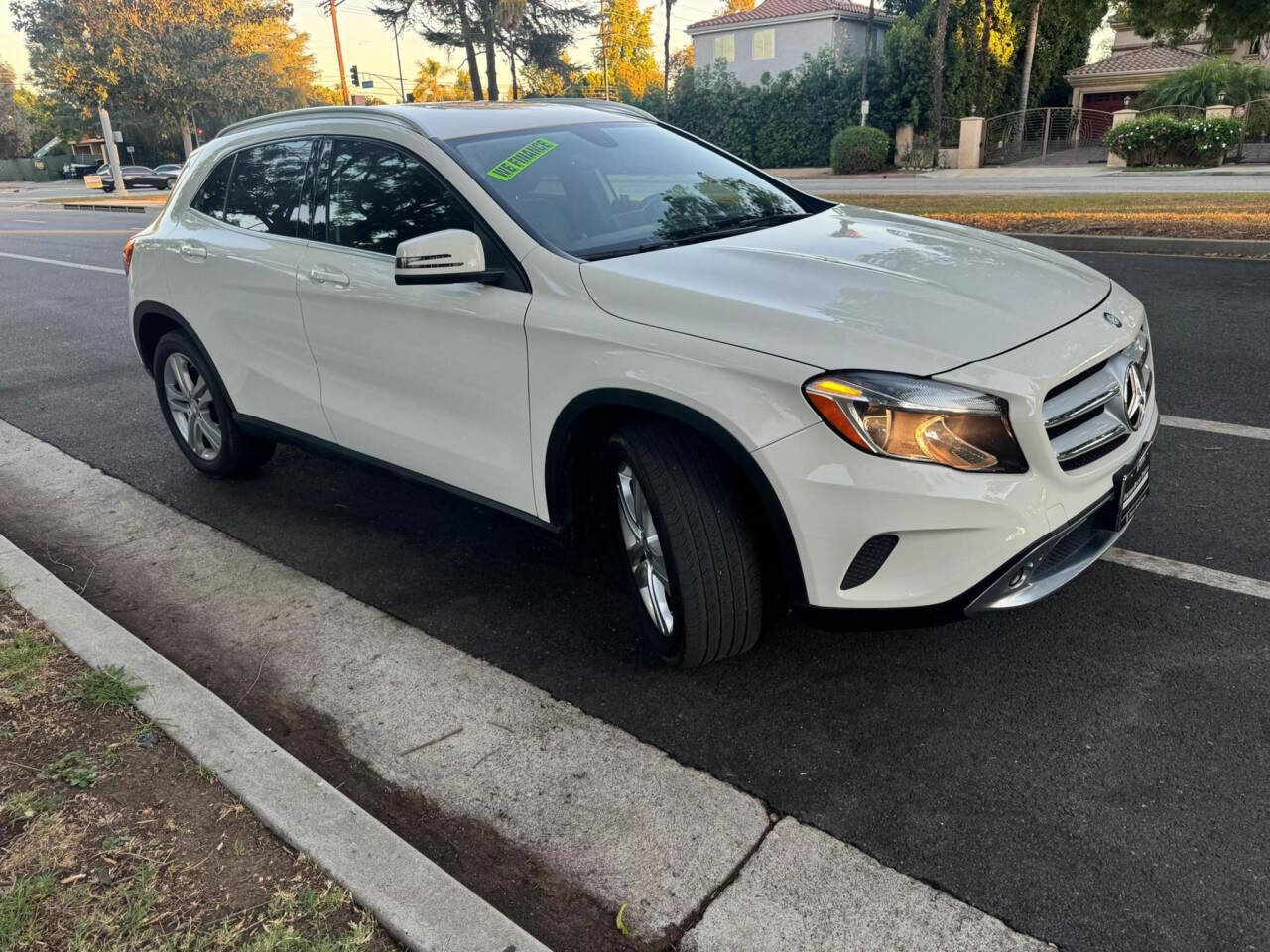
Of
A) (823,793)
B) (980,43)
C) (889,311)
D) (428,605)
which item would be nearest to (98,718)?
(428,605)

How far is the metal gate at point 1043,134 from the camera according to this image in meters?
37.7

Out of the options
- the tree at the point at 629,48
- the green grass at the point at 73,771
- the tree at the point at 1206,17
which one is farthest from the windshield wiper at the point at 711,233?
the tree at the point at 629,48

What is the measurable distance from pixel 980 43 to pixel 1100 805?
41.3 metres

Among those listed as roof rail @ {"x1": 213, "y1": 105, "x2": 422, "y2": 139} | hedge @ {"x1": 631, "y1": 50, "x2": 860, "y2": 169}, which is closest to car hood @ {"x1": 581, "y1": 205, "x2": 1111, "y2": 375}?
roof rail @ {"x1": 213, "y1": 105, "x2": 422, "y2": 139}

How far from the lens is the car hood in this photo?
2551 millimetres

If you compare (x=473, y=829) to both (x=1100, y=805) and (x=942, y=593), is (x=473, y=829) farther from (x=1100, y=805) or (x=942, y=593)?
(x=1100, y=805)

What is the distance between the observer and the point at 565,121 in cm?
397

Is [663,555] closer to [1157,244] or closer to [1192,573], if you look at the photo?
[1192,573]

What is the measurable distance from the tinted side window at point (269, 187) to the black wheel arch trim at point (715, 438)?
1817 mm

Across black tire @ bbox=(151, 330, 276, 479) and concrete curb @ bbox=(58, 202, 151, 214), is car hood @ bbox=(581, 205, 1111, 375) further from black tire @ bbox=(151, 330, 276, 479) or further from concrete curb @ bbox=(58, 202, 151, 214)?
concrete curb @ bbox=(58, 202, 151, 214)

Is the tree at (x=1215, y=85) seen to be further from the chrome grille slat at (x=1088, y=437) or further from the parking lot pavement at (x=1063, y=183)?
the chrome grille slat at (x=1088, y=437)

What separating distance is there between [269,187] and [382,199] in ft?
2.97

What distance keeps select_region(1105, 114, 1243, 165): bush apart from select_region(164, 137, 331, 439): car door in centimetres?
2934

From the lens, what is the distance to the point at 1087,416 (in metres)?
2.72
